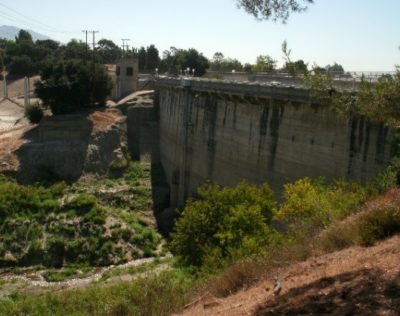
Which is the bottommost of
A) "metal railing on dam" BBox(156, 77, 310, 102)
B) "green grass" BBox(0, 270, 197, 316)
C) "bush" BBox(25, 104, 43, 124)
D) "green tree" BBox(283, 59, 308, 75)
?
"green grass" BBox(0, 270, 197, 316)

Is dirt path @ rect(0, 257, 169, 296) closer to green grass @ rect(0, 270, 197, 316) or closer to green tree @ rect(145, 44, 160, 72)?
green grass @ rect(0, 270, 197, 316)

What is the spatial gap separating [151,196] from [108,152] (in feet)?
20.3

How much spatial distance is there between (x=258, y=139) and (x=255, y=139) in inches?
12.1

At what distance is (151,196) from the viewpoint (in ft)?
136

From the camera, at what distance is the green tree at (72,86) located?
48.7 metres

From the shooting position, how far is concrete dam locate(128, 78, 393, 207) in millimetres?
23062

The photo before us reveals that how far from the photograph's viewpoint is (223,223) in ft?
71.4

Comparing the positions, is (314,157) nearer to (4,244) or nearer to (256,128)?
(256,128)

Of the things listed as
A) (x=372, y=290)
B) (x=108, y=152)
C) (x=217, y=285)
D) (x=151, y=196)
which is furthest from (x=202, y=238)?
(x=108, y=152)

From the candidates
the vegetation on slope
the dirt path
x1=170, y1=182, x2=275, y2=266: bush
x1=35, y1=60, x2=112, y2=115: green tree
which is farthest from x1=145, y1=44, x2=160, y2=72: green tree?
x1=170, y1=182, x2=275, y2=266: bush

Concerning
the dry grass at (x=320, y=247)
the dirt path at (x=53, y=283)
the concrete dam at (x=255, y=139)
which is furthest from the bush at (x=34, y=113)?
the dry grass at (x=320, y=247)

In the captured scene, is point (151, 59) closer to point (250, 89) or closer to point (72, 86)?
point (72, 86)

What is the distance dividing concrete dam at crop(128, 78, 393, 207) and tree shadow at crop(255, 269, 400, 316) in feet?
33.9

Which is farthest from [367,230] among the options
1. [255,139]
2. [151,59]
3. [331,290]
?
[151,59]
